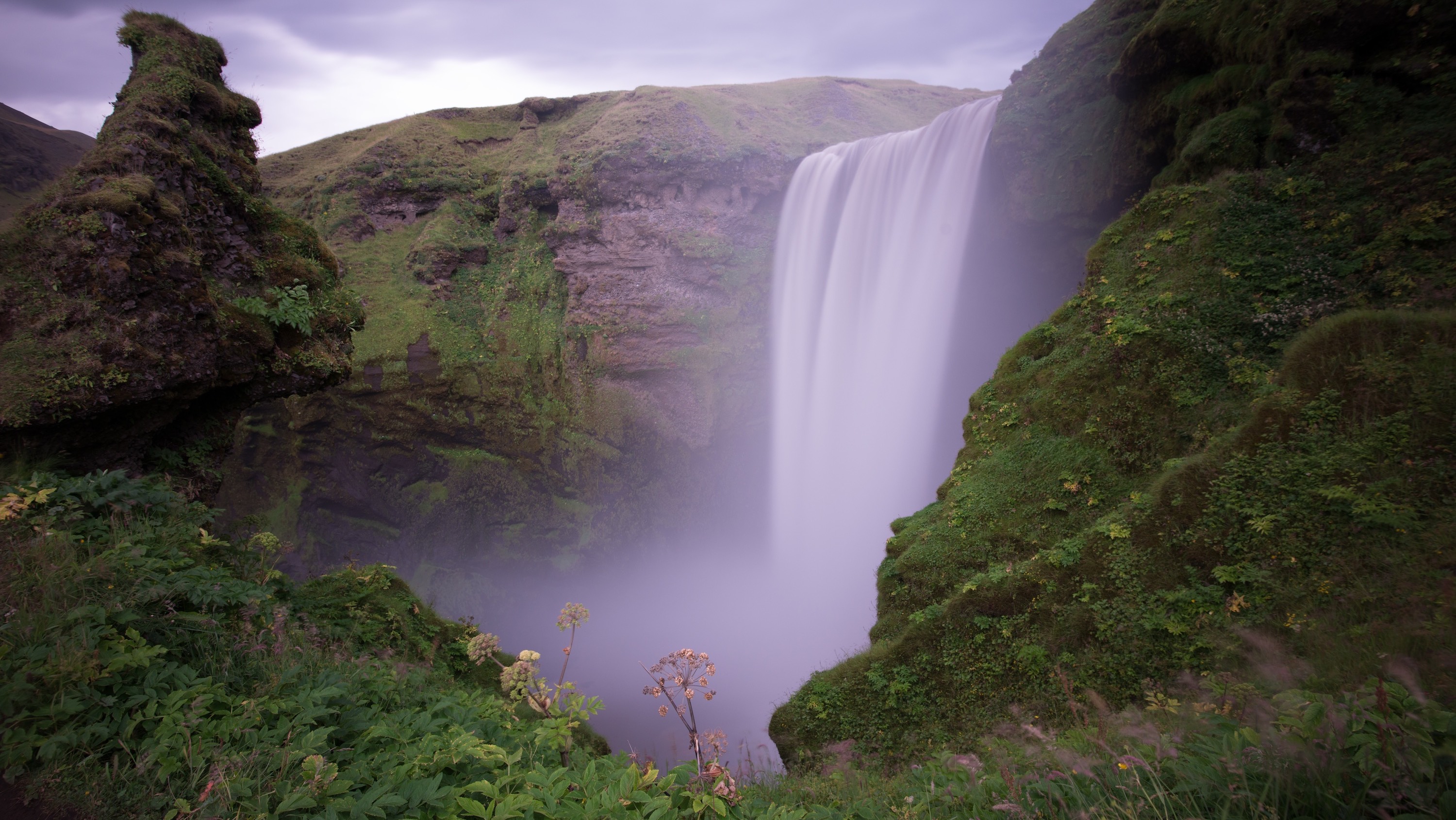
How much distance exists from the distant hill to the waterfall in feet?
61.4

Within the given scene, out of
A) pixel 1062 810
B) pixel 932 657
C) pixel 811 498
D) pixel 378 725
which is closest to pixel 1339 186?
pixel 932 657

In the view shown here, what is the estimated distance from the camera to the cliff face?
5230mm

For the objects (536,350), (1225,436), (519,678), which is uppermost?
(536,350)

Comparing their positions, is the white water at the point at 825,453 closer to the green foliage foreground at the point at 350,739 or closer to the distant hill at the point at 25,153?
the green foliage foreground at the point at 350,739

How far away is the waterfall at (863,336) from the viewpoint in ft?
54.7

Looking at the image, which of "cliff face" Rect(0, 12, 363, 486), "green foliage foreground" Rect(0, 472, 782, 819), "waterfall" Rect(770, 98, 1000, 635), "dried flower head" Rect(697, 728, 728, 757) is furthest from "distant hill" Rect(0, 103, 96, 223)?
"waterfall" Rect(770, 98, 1000, 635)

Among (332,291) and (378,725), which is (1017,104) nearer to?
(332,291)

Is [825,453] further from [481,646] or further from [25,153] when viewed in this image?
[25,153]

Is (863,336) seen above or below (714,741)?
above

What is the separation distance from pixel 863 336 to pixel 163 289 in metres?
16.6

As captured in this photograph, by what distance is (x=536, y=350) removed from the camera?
20.9m

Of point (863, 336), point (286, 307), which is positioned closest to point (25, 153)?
point (286, 307)

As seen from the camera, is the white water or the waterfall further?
the waterfall

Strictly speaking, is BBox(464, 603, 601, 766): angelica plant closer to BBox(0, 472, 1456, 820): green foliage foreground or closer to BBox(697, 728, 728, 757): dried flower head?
BBox(0, 472, 1456, 820): green foliage foreground
